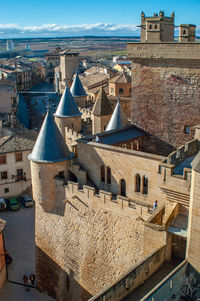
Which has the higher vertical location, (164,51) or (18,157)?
(164,51)

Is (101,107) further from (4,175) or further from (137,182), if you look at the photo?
(4,175)

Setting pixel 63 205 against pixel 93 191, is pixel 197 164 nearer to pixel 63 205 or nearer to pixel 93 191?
pixel 93 191

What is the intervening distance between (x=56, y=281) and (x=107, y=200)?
27.5 feet

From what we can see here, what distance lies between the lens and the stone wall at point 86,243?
19234 millimetres

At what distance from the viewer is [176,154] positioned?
1712cm

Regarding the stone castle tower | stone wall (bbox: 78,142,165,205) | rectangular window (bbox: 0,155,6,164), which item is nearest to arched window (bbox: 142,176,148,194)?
stone wall (bbox: 78,142,165,205)

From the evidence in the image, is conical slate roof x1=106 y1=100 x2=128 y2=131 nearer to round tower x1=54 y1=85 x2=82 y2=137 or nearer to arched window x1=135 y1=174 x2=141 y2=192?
round tower x1=54 y1=85 x2=82 y2=137

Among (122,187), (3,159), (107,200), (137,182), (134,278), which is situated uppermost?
(137,182)

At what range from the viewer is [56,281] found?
24.6 meters

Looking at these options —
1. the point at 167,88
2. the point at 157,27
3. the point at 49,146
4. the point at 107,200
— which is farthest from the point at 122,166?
the point at 157,27

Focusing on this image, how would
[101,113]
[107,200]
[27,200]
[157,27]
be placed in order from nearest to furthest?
1. [107,200]
2. [157,27]
3. [101,113]
4. [27,200]

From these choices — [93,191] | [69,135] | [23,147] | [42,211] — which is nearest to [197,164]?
[93,191]

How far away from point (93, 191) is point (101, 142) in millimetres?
3724

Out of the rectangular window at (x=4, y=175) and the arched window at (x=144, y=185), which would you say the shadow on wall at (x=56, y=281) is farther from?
the rectangular window at (x=4, y=175)
